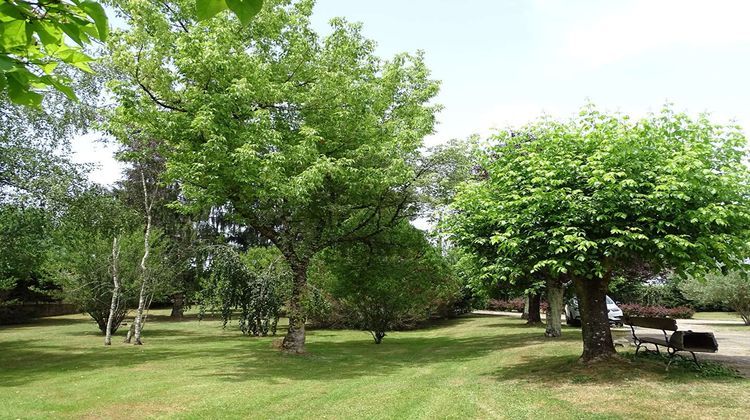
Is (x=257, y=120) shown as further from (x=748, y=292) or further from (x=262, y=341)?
(x=748, y=292)

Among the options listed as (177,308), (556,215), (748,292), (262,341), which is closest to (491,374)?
(556,215)

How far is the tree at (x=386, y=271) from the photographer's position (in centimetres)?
1903

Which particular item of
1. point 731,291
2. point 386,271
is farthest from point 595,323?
point 731,291

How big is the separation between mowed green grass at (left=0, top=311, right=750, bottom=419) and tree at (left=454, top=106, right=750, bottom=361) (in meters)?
2.02

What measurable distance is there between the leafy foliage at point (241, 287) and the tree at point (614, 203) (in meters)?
11.7

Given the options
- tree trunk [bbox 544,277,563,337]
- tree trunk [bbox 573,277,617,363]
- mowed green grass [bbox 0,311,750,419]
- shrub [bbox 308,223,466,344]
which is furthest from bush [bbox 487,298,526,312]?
tree trunk [bbox 573,277,617,363]

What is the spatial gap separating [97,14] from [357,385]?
1029cm

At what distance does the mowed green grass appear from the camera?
8227 millimetres

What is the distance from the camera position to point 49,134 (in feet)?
51.8

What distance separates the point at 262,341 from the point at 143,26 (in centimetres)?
1274

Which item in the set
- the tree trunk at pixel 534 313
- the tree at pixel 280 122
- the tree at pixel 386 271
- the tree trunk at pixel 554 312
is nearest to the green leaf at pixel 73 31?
the tree at pixel 280 122

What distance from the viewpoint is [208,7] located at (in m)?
1.70

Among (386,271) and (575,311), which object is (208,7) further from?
(575,311)

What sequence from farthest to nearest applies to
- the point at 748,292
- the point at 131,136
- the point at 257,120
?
the point at 748,292
the point at 131,136
the point at 257,120
